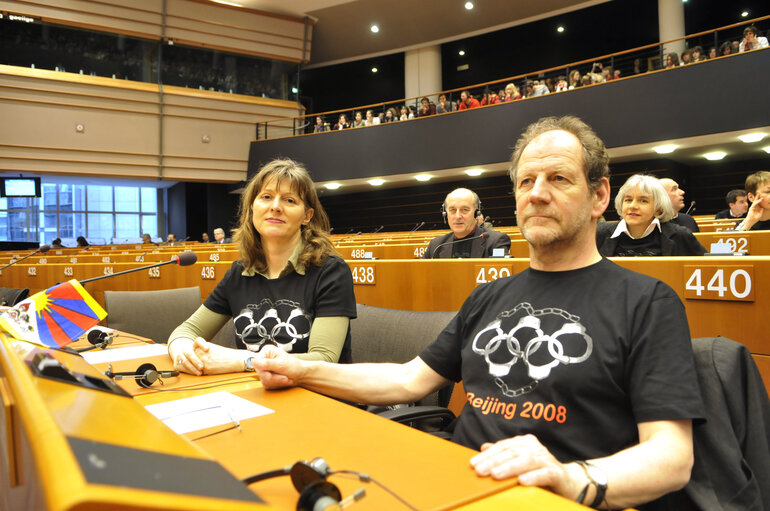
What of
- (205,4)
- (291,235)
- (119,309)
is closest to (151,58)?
(205,4)

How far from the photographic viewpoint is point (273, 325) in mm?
1794

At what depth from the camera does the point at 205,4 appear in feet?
40.2

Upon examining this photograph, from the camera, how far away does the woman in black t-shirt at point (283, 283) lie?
174 centimetres

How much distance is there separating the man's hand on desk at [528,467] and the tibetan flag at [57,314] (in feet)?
4.23

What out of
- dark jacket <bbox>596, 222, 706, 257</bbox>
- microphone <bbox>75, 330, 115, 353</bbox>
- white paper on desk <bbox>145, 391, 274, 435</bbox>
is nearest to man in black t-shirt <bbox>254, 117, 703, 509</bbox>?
white paper on desk <bbox>145, 391, 274, 435</bbox>

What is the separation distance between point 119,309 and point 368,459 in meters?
2.55

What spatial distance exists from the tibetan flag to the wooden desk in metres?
0.41

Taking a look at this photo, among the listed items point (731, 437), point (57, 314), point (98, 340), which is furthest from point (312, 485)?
point (98, 340)

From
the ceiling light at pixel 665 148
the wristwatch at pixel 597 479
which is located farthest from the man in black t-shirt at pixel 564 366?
the ceiling light at pixel 665 148

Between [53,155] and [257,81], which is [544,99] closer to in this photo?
[257,81]

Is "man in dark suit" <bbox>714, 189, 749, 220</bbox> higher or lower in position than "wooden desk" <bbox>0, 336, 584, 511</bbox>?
higher

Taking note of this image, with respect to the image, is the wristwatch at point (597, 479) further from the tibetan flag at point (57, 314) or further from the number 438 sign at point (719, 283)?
the tibetan flag at point (57, 314)

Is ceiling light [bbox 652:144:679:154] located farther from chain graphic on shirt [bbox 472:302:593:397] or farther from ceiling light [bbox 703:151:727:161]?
chain graphic on shirt [bbox 472:302:593:397]

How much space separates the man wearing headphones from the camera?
3.96 meters
